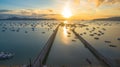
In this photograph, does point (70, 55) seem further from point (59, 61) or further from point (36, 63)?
point (36, 63)

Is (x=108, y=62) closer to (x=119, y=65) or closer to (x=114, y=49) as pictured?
(x=119, y=65)

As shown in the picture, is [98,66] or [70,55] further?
[70,55]

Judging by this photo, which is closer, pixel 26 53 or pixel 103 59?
pixel 103 59

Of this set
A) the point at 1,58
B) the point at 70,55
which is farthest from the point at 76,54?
the point at 1,58

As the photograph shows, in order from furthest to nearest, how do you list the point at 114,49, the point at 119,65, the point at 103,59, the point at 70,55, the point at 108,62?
1. the point at 114,49
2. the point at 70,55
3. the point at 103,59
4. the point at 108,62
5. the point at 119,65

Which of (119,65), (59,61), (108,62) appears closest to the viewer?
(119,65)

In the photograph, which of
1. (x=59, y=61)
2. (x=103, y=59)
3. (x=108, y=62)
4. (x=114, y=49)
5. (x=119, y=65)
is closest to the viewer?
(x=119, y=65)

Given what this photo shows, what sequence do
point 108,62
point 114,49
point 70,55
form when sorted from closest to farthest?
1. point 108,62
2. point 70,55
3. point 114,49

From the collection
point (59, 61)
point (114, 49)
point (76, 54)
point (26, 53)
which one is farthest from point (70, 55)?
point (114, 49)
